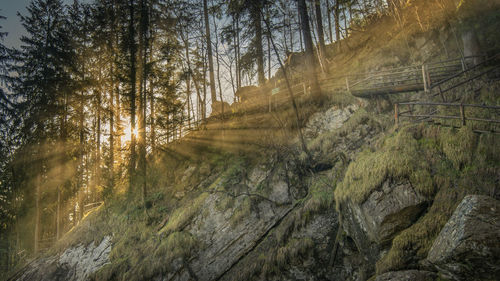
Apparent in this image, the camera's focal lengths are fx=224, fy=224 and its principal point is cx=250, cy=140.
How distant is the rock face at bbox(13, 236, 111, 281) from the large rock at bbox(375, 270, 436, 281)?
11971 millimetres

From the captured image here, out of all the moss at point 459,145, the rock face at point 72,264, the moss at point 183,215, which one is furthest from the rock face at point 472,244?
the rock face at point 72,264

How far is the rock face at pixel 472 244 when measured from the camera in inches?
135

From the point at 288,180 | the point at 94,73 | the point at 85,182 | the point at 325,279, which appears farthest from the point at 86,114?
the point at 325,279

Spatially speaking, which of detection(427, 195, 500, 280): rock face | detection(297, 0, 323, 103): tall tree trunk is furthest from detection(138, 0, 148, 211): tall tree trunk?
detection(427, 195, 500, 280): rock face

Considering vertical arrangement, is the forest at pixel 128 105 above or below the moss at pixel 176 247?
above

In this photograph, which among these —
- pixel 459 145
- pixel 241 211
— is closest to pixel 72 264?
pixel 241 211

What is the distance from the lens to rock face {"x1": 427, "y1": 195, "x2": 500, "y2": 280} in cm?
344

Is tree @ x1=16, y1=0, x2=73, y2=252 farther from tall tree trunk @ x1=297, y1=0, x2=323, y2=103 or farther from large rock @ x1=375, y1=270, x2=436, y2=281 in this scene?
large rock @ x1=375, y1=270, x2=436, y2=281

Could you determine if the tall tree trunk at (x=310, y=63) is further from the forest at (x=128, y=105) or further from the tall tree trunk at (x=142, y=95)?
the tall tree trunk at (x=142, y=95)

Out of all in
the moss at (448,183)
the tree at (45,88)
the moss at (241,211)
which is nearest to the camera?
the moss at (448,183)

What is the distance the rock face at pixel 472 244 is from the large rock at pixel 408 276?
0.31 m

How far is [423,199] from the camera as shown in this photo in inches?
216

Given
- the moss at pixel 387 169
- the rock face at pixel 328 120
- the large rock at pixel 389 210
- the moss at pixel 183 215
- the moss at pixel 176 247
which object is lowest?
the moss at pixel 176 247

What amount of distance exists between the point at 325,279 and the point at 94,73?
20.7 m
